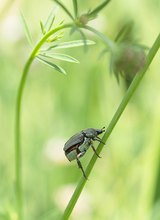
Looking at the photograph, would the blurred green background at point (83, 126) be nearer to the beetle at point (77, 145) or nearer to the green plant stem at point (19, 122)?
the green plant stem at point (19, 122)

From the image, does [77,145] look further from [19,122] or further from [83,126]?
[83,126]

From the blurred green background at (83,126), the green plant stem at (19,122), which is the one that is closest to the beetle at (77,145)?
the green plant stem at (19,122)

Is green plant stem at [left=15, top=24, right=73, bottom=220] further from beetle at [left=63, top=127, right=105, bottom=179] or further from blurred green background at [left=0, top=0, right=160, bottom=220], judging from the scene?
blurred green background at [left=0, top=0, right=160, bottom=220]

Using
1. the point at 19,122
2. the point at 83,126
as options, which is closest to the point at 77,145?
the point at 19,122

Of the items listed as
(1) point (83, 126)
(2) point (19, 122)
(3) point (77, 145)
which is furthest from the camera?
(1) point (83, 126)

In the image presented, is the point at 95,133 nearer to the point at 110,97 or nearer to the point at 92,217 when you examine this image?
the point at 92,217

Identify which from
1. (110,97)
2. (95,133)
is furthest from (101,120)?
(95,133)

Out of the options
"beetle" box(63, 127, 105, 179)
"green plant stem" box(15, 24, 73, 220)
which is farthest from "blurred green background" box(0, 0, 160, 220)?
"beetle" box(63, 127, 105, 179)

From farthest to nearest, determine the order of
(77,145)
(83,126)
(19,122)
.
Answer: (83,126), (19,122), (77,145)
